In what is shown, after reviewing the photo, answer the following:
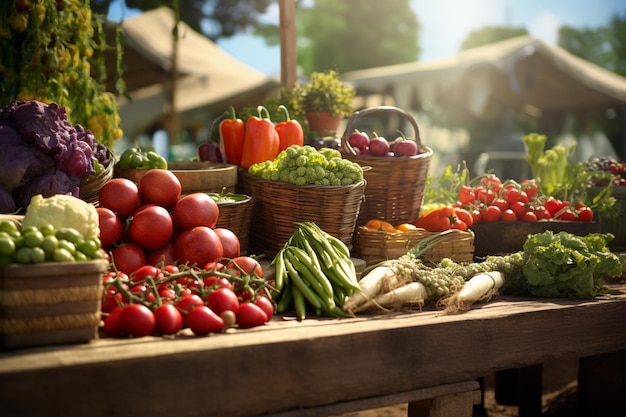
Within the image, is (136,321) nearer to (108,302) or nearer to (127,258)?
(108,302)

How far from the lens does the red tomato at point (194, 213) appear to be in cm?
315

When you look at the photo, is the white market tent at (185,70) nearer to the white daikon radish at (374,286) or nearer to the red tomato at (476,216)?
the red tomato at (476,216)

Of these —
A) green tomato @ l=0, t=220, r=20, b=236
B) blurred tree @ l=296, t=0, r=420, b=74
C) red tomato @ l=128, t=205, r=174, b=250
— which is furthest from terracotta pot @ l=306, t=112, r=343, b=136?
blurred tree @ l=296, t=0, r=420, b=74

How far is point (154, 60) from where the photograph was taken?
1261 cm

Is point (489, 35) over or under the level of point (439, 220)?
over

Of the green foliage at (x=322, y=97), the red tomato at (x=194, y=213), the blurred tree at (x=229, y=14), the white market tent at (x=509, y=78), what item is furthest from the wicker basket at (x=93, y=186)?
the blurred tree at (x=229, y=14)

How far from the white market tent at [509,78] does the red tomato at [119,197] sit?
14670 mm

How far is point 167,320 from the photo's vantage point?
2441 mm

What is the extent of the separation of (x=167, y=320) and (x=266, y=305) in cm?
41


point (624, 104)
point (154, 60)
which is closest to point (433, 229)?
point (154, 60)

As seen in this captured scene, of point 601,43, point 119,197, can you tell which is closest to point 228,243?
point 119,197

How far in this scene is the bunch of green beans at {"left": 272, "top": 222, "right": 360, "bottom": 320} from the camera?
287cm

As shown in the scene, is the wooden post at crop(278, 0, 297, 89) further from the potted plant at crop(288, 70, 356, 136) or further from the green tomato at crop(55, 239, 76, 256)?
the green tomato at crop(55, 239, 76, 256)

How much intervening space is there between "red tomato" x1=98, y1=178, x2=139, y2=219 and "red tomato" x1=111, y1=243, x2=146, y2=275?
0.21 m
